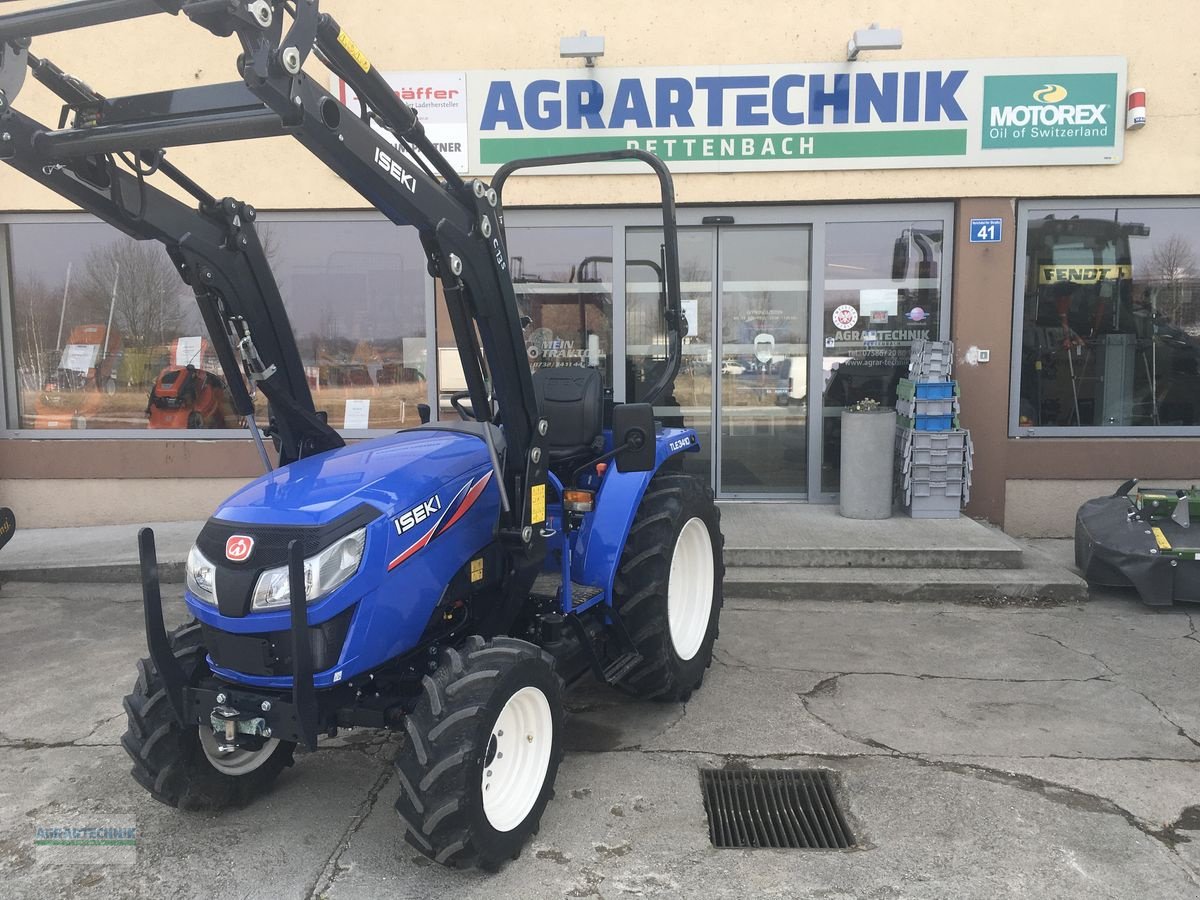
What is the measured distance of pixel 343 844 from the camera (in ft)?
9.75

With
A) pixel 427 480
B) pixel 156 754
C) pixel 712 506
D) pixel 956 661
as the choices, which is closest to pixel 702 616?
pixel 712 506

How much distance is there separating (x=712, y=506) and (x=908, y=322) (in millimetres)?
3993

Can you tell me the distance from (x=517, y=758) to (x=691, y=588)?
1.61 metres

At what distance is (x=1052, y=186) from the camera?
6969 millimetres

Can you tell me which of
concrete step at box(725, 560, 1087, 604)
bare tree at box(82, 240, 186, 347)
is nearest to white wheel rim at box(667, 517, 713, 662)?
concrete step at box(725, 560, 1087, 604)

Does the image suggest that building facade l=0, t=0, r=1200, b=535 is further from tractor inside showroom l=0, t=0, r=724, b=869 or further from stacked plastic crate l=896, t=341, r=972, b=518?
tractor inside showroom l=0, t=0, r=724, b=869

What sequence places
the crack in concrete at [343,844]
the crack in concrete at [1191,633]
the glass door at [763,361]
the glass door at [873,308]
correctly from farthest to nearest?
the glass door at [763,361], the glass door at [873,308], the crack in concrete at [1191,633], the crack in concrete at [343,844]

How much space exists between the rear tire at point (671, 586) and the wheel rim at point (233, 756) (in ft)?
4.70

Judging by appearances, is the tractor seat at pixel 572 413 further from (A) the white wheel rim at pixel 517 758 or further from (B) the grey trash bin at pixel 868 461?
(B) the grey trash bin at pixel 868 461

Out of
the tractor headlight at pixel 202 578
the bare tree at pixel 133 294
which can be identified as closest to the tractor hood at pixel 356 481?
the tractor headlight at pixel 202 578

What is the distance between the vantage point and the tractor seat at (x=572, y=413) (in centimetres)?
367

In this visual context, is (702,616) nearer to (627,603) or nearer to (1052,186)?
(627,603)

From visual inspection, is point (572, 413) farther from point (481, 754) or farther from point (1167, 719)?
point (1167, 719)

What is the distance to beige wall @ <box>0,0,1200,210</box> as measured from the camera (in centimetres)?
683
